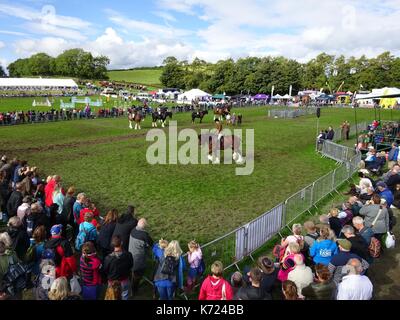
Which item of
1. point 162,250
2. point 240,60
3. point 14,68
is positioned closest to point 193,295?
point 162,250

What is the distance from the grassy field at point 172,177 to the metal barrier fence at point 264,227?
120 centimetres

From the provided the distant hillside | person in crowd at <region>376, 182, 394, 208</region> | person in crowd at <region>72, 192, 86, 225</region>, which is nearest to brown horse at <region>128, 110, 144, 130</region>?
person in crowd at <region>72, 192, 86, 225</region>

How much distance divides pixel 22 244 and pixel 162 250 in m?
2.94

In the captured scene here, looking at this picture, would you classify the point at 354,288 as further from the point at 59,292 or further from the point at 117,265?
the point at 59,292

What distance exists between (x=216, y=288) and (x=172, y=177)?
997 cm

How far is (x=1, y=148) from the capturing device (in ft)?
67.2

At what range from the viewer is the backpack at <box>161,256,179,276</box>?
6102 millimetres

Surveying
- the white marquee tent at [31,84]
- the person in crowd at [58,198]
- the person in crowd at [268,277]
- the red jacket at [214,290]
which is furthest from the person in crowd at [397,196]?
the white marquee tent at [31,84]

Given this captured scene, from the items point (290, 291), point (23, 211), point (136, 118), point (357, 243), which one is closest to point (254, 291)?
point (290, 291)

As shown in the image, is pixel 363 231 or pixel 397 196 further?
pixel 397 196

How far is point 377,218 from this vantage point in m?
8.29

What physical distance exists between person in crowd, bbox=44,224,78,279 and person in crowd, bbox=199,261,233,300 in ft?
7.92

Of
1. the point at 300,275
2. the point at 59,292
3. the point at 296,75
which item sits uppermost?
the point at 296,75
